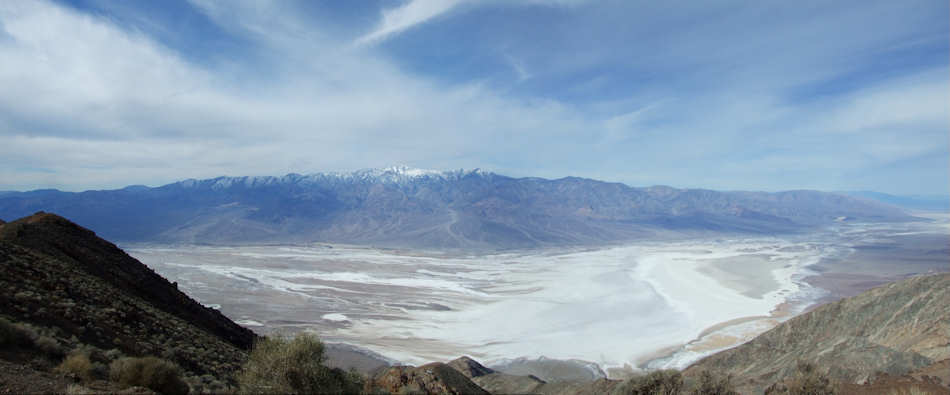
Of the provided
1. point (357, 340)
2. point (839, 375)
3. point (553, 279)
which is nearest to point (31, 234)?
point (357, 340)

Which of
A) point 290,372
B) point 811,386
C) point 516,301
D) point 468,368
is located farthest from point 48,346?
point 516,301

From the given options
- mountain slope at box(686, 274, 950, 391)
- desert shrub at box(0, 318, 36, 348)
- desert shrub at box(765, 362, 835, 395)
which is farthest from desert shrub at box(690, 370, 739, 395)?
desert shrub at box(0, 318, 36, 348)

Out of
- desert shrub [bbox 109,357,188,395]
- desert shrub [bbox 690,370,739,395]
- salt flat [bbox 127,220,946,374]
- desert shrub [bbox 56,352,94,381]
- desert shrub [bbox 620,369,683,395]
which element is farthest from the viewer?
salt flat [bbox 127,220,946,374]

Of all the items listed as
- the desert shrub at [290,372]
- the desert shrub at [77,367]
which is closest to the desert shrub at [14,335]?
the desert shrub at [77,367]

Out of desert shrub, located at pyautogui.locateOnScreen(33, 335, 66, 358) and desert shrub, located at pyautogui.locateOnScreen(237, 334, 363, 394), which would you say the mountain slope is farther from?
desert shrub, located at pyautogui.locateOnScreen(33, 335, 66, 358)

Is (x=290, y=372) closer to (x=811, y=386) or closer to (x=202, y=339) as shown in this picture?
(x=202, y=339)

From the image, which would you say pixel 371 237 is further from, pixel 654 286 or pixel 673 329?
pixel 673 329
